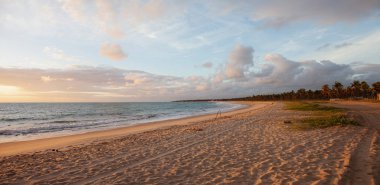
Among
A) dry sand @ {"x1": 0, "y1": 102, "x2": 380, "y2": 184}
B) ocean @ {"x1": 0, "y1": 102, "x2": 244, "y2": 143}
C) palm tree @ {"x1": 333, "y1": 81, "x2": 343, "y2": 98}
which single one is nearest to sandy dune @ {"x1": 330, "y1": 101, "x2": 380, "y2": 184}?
dry sand @ {"x1": 0, "y1": 102, "x2": 380, "y2": 184}

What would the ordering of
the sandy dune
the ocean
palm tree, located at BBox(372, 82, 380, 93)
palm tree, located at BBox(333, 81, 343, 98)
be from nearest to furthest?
the sandy dune → the ocean → palm tree, located at BBox(372, 82, 380, 93) → palm tree, located at BBox(333, 81, 343, 98)

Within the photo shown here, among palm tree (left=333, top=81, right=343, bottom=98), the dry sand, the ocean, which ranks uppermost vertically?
palm tree (left=333, top=81, right=343, bottom=98)

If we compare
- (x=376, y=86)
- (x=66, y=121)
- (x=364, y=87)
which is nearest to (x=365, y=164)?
(x=66, y=121)

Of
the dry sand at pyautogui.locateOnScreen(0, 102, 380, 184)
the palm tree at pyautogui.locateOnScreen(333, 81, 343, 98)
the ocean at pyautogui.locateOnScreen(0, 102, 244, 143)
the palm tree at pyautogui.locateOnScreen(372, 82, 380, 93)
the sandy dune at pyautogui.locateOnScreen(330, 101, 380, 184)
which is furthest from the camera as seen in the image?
the palm tree at pyautogui.locateOnScreen(333, 81, 343, 98)

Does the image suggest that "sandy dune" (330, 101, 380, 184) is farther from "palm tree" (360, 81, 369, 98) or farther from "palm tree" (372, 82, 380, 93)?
"palm tree" (360, 81, 369, 98)

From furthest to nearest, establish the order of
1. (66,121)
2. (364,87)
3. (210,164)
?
(364,87) → (66,121) → (210,164)

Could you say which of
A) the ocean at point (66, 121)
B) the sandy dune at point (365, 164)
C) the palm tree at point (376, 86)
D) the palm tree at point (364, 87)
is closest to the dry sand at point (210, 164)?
the sandy dune at point (365, 164)

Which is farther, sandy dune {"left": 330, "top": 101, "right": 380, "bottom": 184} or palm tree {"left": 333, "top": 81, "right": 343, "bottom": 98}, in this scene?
palm tree {"left": 333, "top": 81, "right": 343, "bottom": 98}

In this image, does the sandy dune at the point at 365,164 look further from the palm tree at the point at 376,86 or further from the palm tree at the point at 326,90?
the palm tree at the point at 326,90

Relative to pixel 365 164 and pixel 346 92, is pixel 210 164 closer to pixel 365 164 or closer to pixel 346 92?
pixel 365 164

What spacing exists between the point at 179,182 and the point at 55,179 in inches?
147

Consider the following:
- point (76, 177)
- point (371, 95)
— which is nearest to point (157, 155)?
point (76, 177)

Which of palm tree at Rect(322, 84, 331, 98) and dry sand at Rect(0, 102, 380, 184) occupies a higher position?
palm tree at Rect(322, 84, 331, 98)

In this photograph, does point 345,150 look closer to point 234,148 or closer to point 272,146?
point 272,146
